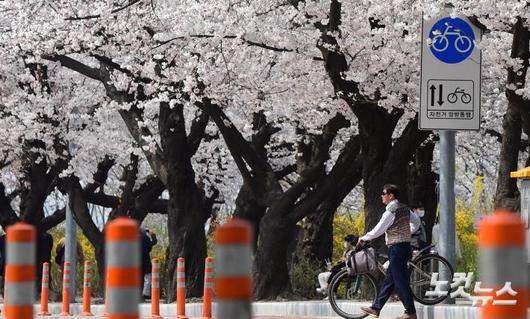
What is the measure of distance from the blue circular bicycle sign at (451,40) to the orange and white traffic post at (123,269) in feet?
39.2

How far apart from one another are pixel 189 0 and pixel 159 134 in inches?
160

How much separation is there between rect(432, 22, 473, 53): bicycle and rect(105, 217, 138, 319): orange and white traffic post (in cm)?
1202

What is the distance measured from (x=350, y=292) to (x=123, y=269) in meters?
13.3

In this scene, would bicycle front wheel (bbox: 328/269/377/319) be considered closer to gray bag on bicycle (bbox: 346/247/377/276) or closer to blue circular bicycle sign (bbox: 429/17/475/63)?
gray bag on bicycle (bbox: 346/247/377/276)

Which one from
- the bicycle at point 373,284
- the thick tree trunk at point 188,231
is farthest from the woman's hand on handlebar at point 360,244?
the thick tree trunk at point 188,231

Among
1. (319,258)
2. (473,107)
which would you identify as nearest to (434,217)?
(319,258)

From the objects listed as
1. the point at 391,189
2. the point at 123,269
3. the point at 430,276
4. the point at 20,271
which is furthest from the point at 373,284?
the point at 123,269

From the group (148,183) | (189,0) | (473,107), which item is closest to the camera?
(473,107)

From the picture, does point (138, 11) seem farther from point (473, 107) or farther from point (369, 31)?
point (473, 107)

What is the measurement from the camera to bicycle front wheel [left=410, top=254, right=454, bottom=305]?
1806 centimetres

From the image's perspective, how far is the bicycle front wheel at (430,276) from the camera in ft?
59.3

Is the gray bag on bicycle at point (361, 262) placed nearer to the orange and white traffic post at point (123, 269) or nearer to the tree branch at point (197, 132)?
the orange and white traffic post at point (123, 269)

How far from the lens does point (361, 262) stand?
1780 cm

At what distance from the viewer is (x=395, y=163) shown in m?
23.1
